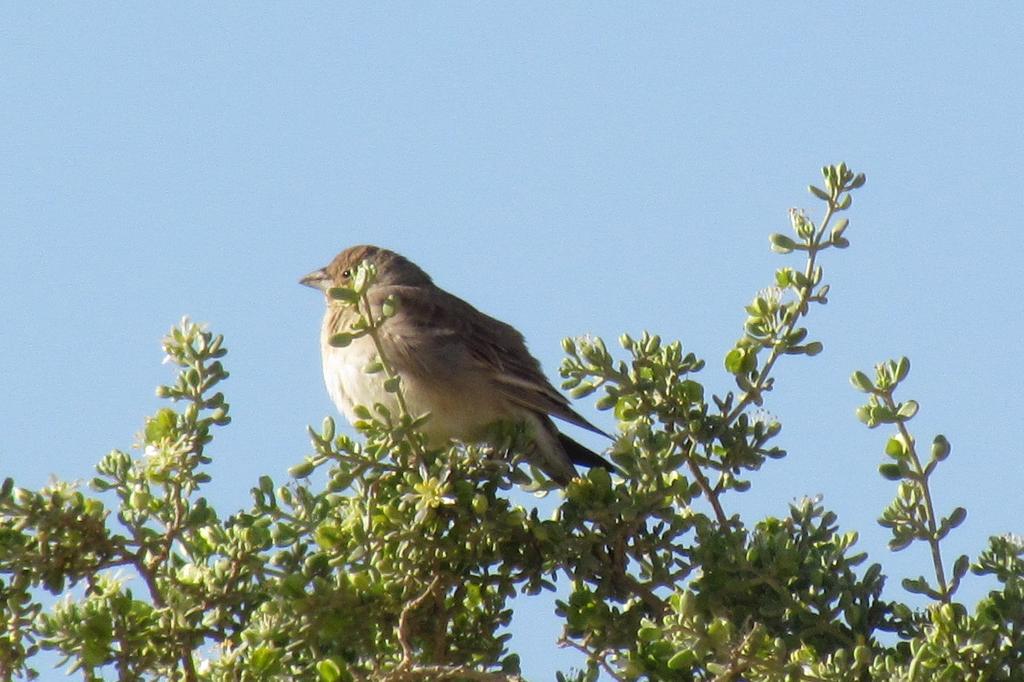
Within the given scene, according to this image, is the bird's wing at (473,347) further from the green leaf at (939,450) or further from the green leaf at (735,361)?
the green leaf at (939,450)

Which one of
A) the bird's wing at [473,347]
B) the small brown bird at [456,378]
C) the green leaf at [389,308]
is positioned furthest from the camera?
the bird's wing at [473,347]

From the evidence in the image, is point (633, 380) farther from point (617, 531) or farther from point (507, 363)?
point (507, 363)

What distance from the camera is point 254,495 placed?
4.18 m

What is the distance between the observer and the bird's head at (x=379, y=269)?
7.77m

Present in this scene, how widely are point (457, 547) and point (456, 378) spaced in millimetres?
2333

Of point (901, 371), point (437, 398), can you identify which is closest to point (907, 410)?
point (901, 371)

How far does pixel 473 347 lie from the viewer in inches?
264

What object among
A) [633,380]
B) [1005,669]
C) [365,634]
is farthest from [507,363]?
[1005,669]

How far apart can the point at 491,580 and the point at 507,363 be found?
2445mm

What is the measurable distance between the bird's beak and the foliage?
344 centimetres

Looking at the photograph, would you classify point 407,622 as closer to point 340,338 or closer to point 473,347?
point 340,338

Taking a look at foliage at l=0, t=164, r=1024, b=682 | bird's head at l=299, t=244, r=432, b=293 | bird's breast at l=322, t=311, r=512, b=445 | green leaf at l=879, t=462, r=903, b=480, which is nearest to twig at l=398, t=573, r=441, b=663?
foliage at l=0, t=164, r=1024, b=682

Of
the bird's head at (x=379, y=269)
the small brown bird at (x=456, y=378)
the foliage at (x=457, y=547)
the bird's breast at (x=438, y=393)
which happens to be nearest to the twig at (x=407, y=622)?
the foliage at (x=457, y=547)

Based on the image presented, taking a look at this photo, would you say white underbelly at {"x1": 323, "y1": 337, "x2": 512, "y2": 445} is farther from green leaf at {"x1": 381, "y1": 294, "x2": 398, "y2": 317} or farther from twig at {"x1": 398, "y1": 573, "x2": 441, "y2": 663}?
green leaf at {"x1": 381, "y1": 294, "x2": 398, "y2": 317}
